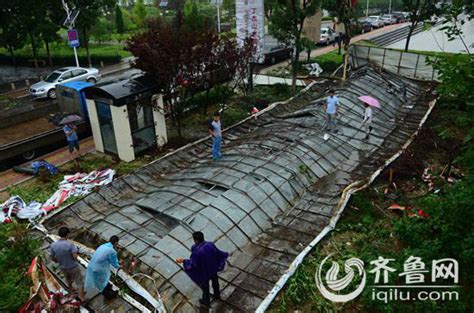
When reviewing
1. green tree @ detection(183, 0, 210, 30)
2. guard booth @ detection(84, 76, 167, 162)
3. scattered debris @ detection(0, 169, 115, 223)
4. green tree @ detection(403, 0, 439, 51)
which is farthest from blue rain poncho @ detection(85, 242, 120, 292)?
green tree @ detection(403, 0, 439, 51)

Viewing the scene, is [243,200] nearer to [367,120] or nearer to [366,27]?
[367,120]

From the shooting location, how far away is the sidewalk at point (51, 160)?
1366 cm

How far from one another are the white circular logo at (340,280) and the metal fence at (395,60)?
16.3 metres

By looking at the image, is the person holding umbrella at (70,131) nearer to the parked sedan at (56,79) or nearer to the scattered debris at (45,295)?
the scattered debris at (45,295)

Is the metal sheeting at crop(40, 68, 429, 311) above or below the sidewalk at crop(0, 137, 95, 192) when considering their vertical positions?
above

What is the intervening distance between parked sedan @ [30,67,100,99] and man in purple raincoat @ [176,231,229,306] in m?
19.8

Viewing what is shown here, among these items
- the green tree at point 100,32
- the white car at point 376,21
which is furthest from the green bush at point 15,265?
the white car at point 376,21

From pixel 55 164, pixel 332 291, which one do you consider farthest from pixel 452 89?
pixel 55 164

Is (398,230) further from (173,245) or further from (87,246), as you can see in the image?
(87,246)

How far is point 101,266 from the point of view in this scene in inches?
282

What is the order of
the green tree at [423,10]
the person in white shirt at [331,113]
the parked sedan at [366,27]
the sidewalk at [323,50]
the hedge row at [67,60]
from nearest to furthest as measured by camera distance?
the person in white shirt at [331,113]
the green tree at [423,10]
the sidewalk at [323,50]
the hedge row at [67,60]
the parked sedan at [366,27]

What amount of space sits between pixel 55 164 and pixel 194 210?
8.30 metres

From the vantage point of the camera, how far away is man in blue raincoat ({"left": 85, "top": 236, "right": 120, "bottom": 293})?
7098 millimetres

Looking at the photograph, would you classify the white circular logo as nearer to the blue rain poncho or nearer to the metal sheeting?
the metal sheeting
